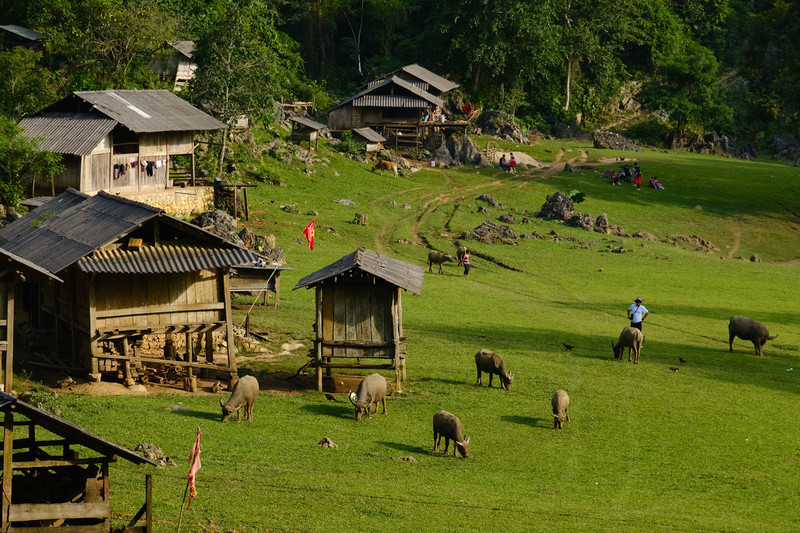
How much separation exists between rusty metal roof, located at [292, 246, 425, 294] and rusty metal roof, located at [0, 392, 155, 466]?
1494 centimetres

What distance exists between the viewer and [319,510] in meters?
21.6

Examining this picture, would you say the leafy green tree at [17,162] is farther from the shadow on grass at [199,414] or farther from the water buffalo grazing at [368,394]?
the water buffalo grazing at [368,394]

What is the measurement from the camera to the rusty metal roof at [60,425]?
667 inches

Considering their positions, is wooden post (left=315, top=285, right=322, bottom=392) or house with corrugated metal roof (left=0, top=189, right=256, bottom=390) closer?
house with corrugated metal roof (left=0, top=189, right=256, bottom=390)

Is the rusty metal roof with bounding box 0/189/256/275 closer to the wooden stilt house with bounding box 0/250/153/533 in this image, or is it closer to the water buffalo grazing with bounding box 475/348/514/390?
the water buffalo grazing with bounding box 475/348/514/390

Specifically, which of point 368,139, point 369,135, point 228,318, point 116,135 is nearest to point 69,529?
point 228,318

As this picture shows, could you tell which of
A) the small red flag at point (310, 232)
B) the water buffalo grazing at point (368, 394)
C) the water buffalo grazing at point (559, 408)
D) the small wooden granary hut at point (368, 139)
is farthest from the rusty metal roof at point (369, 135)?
the water buffalo grazing at point (559, 408)

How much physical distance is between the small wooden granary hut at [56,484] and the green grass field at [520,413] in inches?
58.0

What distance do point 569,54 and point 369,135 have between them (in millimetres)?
31271

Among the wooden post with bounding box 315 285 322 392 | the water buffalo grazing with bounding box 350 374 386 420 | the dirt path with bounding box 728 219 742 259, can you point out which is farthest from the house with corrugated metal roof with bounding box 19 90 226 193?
the dirt path with bounding box 728 219 742 259

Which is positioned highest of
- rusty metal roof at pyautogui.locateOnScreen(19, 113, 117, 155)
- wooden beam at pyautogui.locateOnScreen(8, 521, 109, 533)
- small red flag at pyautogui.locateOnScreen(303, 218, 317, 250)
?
rusty metal roof at pyautogui.locateOnScreen(19, 113, 117, 155)

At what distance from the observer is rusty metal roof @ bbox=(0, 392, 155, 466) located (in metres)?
16.9

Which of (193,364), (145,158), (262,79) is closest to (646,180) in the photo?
(262,79)

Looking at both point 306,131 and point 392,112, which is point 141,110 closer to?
point 306,131
